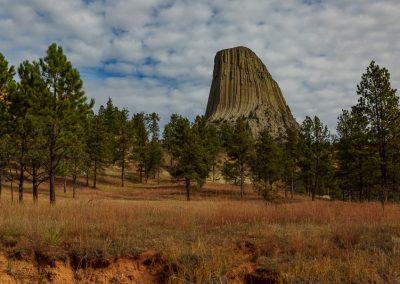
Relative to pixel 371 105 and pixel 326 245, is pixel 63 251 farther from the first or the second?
pixel 371 105

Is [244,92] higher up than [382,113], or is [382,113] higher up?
[244,92]

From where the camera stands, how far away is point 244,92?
176125 millimetres

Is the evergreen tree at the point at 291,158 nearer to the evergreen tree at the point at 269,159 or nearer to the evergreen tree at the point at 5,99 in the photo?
the evergreen tree at the point at 269,159

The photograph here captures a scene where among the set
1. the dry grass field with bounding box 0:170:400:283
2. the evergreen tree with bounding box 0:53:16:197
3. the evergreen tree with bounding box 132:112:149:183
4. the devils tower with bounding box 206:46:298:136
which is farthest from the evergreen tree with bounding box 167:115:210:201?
the devils tower with bounding box 206:46:298:136

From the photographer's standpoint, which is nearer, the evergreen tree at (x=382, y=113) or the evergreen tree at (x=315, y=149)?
the evergreen tree at (x=382, y=113)

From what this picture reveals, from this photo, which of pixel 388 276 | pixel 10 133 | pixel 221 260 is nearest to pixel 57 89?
pixel 10 133

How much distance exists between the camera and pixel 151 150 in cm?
6462

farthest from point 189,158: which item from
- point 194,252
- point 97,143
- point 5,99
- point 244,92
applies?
point 244,92

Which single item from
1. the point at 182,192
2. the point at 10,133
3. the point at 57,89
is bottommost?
the point at 182,192

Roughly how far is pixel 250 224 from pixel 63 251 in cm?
461

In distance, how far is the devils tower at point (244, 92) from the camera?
165500 millimetres

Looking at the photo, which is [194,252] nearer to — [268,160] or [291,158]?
[291,158]

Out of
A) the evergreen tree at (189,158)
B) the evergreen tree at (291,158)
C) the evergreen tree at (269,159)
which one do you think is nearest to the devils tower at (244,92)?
the evergreen tree at (291,158)

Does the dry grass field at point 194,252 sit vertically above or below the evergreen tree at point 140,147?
below
